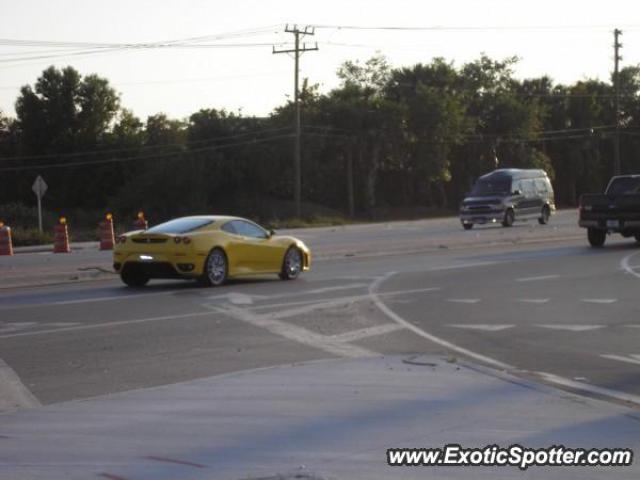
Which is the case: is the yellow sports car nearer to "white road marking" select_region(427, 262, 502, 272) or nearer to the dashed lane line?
"white road marking" select_region(427, 262, 502, 272)

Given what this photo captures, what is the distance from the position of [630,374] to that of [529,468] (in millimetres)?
4448

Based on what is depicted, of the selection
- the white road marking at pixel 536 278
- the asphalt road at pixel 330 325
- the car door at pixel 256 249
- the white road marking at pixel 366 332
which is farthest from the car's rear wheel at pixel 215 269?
the white road marking at pixel 366 332

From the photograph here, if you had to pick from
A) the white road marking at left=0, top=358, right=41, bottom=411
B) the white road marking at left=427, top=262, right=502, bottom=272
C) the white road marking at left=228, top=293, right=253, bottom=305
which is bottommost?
the white road marking at left=427, top=262, right=502, bottom=272

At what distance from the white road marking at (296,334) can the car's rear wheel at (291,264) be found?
5039mm

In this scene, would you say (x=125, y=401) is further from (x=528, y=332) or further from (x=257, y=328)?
(x=528, y=332)

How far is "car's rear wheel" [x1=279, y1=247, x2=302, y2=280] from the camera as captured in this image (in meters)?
22.7

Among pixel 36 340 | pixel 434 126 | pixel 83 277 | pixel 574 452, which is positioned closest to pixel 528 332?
pixel 36 340

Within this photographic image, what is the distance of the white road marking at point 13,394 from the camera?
9.76 meters

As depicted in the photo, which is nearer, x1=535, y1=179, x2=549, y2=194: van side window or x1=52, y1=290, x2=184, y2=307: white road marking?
x1=52, y1=290, x2=184, y2=307: white road marking

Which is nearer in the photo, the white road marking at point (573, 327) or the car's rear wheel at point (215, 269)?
the white road marking at point (573, 327)

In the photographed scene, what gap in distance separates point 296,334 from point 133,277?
726 centimetres

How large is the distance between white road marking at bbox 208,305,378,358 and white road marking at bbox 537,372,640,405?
7.21 ft

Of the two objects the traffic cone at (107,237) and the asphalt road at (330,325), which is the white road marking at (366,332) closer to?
the asphalt road at (330,325)

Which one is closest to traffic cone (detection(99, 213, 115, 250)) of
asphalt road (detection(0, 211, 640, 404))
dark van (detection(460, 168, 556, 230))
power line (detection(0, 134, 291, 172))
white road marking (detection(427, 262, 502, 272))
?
asphalt road (detection(0, 211, 640, 404))
